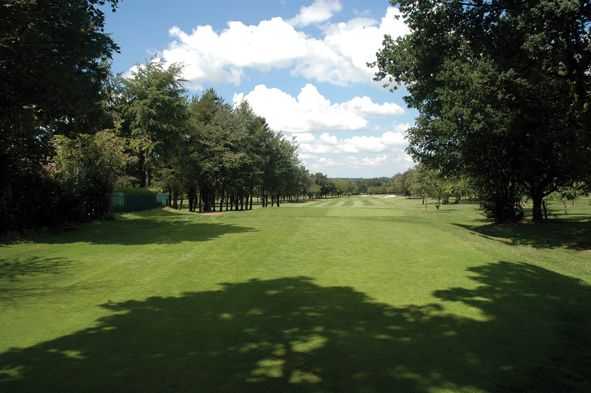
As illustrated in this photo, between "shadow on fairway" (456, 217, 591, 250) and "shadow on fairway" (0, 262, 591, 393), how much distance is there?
578 inches

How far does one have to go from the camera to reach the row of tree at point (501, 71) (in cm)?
1984

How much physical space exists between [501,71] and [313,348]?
65.6 feet

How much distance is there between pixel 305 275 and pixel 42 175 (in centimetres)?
1959

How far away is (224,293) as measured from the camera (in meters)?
9.59

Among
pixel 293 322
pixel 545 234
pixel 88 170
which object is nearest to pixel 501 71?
pixel 545 234

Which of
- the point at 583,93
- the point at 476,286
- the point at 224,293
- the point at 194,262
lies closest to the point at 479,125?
the point at 583,93

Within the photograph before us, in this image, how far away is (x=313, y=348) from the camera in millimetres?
6168

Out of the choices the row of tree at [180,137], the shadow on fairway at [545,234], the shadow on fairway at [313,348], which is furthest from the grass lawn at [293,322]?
the row of tree at [180,137]

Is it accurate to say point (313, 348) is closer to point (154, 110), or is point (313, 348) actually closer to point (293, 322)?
point (293, 322)

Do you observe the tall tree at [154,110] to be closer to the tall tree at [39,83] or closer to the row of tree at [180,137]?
the row of tree at [180,137]

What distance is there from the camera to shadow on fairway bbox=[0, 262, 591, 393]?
5062 millimetres

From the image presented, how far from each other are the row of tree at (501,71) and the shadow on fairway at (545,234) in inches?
146

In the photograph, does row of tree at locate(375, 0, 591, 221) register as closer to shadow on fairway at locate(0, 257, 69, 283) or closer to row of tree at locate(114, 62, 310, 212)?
shadow on fairway at locate(0, 257, 69, 283)

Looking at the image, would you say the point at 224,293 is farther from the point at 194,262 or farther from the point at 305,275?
the point at 194,262
